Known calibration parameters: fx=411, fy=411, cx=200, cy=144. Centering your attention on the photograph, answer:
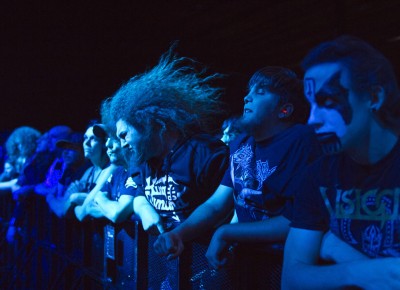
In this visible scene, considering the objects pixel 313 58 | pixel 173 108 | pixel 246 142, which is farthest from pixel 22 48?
pixel 313 58

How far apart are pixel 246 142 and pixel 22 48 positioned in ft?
19.6

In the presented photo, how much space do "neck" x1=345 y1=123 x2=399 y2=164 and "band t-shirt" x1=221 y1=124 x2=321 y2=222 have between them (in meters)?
0.57

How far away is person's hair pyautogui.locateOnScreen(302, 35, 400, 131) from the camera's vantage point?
1.30m

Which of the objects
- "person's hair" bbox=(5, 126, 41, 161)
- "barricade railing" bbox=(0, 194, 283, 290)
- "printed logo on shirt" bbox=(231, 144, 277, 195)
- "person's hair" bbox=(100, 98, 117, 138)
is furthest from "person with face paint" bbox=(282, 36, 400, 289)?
"person's hair" bbox=(5, 126, 41, 161)

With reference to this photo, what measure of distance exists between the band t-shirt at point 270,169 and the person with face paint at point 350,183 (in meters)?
0.42

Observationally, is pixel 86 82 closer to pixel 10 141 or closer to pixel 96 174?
pixel 10 141

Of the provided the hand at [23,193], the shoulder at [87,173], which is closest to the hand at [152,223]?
the shoulder at [87,173]

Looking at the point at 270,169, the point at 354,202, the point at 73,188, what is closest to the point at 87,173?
the point at 73,188

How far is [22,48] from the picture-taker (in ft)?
23.0

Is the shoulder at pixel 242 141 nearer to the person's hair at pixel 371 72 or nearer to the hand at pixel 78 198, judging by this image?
the person's hair at pixel 371 72

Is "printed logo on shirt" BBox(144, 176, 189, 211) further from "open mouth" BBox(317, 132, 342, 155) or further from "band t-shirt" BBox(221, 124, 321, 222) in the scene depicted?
"open mouth" BBox(317, 132, 342, 155)

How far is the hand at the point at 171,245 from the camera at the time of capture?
2047 millimetres

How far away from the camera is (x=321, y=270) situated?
4.34 ft

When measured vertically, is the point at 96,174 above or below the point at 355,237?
below
